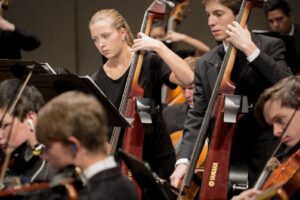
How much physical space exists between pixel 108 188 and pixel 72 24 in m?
4.24

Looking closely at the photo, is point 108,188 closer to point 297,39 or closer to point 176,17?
→ point 297,39

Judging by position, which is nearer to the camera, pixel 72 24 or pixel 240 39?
pixel 240 39

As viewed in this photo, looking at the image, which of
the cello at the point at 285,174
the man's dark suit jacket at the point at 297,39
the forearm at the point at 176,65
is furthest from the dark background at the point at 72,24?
the cello at the point at 285,174

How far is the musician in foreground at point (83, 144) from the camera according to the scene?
2.12 meters

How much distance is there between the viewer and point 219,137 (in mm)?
3084

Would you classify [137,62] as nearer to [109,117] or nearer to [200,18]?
[109,117]

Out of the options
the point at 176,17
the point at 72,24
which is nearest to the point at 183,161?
the point at 176,17

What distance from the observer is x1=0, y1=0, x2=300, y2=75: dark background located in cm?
614

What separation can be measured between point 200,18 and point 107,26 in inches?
103

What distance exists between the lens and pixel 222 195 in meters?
3.07

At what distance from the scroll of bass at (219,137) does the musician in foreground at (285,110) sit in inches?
11.4

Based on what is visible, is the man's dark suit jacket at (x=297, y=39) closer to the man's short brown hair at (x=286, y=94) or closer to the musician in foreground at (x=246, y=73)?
the musician in foreground at (x=246, y=73)

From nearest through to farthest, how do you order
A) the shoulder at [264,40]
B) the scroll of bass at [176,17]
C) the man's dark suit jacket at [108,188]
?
1. the man's dark suit jacket at [108,188]
2. the shoulder at [264,40]
3. the scroll of bass at [176,17]

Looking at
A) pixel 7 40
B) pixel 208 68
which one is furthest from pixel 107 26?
pixel 7 40
